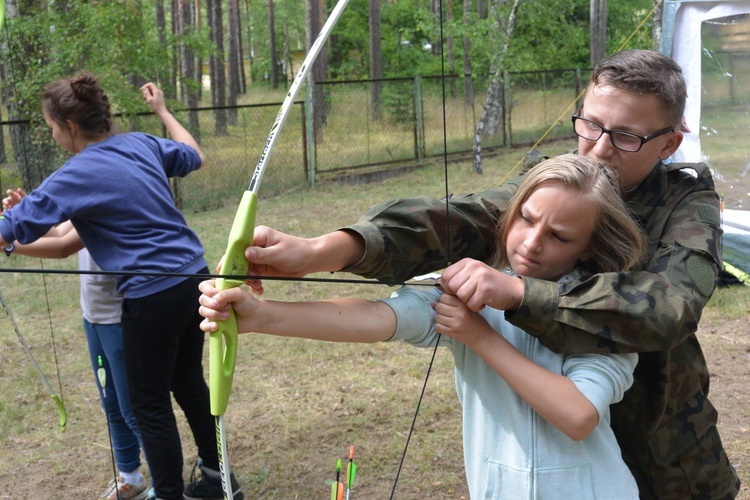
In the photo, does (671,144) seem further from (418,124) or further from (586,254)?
(418,124)

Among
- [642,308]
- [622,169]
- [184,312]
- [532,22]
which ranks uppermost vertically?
[532,22]

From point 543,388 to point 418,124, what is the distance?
11.8 metres

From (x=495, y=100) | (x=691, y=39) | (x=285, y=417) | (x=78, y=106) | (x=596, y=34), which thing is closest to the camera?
(x=78, y=106)

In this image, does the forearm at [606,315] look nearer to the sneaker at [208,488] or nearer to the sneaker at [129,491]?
the sneaker at [208,488]

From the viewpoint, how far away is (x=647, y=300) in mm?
1294

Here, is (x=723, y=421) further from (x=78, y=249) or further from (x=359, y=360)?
(x=78, y=249)

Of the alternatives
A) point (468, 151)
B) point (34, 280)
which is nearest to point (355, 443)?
point (34, 280)

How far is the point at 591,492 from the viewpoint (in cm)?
139

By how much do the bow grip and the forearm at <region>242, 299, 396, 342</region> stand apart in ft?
0.11

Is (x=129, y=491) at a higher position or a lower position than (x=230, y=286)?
lower

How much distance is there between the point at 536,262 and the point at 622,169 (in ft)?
0.91

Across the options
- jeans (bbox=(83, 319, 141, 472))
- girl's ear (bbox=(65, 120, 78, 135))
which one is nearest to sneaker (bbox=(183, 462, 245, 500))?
jeans (bbox=(83, 319, 141, 472))

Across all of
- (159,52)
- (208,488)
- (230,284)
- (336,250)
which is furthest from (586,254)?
(159,52)

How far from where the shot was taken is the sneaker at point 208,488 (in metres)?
3.15
